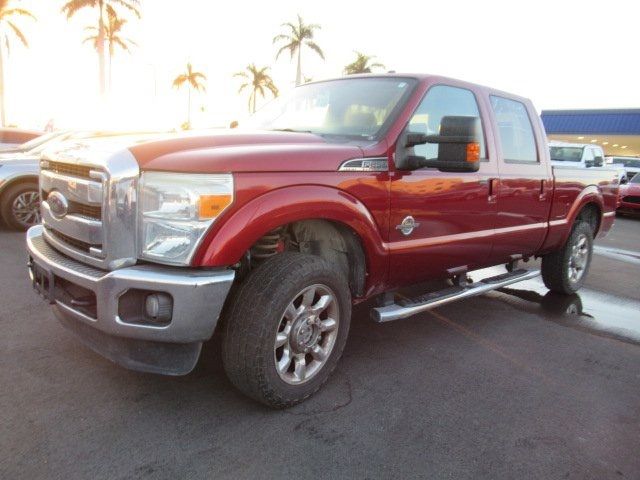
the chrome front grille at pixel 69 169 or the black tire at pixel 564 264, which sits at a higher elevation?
→ the chrome front grille at pixel 69 169

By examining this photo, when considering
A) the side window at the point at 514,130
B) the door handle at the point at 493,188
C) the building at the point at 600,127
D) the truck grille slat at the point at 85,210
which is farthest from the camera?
the building at the point at 600,127

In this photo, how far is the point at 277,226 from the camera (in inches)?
104

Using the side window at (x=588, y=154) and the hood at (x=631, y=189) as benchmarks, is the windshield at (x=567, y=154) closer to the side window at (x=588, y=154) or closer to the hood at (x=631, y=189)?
the side window at (x=588, y=154)

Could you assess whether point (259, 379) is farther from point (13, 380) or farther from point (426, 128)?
point (426, 128)

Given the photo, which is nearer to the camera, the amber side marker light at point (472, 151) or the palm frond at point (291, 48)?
the amber side marker light at point (472, 151)

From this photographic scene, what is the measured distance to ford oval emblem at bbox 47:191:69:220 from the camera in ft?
9.12

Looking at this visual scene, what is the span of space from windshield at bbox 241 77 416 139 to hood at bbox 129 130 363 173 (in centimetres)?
43

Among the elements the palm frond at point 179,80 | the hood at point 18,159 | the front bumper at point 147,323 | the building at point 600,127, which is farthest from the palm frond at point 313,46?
the front bumper at point 147,323

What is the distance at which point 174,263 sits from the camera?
95.0 inches

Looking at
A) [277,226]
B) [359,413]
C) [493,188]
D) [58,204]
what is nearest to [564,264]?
[493,188]

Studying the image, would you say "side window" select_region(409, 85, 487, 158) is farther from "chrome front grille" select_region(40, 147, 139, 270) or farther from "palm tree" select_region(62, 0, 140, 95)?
"palm tree" select_region(62, 0, 140, 95)

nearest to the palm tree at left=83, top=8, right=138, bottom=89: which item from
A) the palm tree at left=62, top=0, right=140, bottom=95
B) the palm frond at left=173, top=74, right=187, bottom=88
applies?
the palm tree at left=62, top=0, right=140, bottom=95

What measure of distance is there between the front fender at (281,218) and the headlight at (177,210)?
0.21 feet

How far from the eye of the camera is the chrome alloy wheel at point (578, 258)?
5.42 metres
